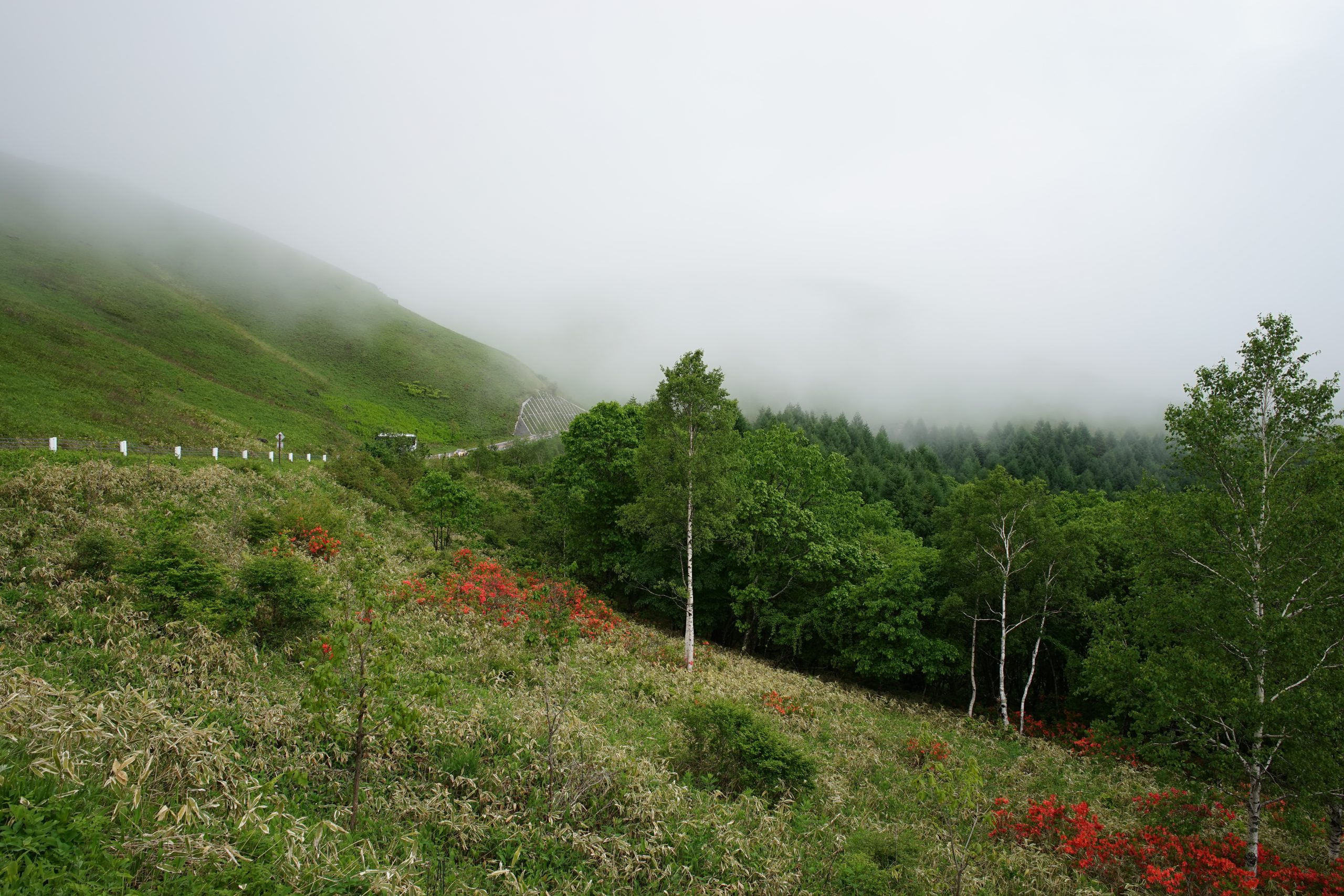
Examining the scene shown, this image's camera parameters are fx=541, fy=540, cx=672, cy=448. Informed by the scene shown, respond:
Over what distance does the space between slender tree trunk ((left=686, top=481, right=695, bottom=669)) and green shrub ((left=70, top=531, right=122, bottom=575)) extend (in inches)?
596

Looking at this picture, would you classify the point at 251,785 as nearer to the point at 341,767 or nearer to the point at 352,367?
the point at 341,767

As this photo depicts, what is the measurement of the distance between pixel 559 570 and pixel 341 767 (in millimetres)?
19549

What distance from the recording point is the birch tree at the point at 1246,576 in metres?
10.4

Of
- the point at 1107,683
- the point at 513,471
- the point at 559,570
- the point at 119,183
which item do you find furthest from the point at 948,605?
the point at 119,183

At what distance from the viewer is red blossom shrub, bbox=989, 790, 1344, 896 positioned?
32.4ft

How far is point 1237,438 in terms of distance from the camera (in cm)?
1202

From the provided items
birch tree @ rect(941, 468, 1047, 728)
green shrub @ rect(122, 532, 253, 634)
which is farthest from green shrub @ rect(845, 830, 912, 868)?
birch tree @ rect(941, 468, 1047, 728)

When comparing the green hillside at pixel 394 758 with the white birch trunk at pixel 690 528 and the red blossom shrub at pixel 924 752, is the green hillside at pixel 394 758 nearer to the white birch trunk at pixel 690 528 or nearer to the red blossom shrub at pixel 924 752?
the red blossom shrub at pixel 924 752

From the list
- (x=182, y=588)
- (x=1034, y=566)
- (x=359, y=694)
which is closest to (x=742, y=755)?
(x=359, y=694)

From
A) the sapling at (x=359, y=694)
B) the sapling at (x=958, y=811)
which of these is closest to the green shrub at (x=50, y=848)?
the sapling at (x=359, y=694)

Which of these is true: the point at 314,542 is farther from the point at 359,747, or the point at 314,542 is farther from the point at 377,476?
the point at 377,476

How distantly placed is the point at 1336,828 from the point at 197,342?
318 feet

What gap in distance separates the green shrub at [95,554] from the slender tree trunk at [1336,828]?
81.1ft

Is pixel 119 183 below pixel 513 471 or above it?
above
